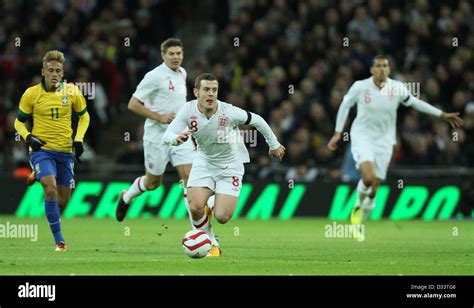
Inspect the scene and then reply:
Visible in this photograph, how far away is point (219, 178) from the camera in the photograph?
13750 millimetres

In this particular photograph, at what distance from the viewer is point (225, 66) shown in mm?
25469

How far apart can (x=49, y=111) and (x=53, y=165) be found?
699mm

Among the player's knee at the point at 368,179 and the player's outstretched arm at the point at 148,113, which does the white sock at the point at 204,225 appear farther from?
the player's knee at the point at 368,179

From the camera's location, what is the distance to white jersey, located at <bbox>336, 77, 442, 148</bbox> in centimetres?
1788

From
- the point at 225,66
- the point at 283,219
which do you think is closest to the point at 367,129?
the point at 283,219

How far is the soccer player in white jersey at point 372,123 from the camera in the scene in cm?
1773

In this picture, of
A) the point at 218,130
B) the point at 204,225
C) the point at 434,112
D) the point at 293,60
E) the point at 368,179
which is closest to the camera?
the point at 218,130

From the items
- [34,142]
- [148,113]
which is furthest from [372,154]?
[34,142]

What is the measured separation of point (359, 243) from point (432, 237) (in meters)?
1.80

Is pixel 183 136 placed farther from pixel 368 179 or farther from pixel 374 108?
pixel 374 108

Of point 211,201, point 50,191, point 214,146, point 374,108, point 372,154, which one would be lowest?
point 211,201

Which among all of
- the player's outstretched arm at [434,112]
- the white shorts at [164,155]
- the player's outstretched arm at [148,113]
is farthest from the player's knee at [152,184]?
the player's outstretched arm at [434,112]

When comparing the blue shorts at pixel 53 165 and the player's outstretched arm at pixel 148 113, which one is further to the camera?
the player's outstretched arm at pixel 148 113

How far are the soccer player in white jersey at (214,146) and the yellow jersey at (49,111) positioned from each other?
1.88 meters
